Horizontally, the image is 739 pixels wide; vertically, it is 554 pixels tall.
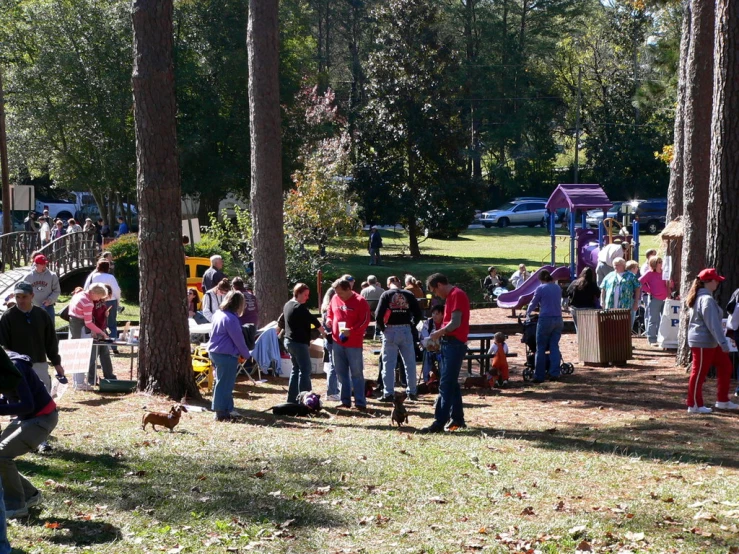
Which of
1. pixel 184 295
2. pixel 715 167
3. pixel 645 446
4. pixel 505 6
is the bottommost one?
pixel 645 446

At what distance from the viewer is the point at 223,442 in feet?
32.4

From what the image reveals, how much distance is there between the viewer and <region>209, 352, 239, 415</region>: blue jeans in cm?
1142

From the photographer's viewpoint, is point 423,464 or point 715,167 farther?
point 715,167

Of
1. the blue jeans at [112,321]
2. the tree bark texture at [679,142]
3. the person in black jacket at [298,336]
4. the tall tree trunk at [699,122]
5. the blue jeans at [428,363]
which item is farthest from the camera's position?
the tree bark texture at [679,142]

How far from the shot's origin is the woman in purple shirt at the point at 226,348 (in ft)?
37.1

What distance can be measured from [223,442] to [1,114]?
23369 millimetres

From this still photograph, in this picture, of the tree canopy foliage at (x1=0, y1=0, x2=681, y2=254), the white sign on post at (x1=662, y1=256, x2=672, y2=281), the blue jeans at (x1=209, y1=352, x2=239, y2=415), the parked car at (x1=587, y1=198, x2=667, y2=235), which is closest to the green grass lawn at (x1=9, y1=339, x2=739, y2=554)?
the blue jeans at (x1=209, y1=352, x2=239, y2=415)

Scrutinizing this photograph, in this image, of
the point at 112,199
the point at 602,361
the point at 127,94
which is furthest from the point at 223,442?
the point at 112,199

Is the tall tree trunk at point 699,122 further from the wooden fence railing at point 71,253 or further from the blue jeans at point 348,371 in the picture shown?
the wooden fence railing at point 71,253

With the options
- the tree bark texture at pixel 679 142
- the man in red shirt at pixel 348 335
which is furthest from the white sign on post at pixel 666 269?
the man in red shirt at pixel 348 335

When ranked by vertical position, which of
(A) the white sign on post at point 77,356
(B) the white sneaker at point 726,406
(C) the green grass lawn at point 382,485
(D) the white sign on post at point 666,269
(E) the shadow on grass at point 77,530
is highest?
(D) the white sign on post at point 666,269

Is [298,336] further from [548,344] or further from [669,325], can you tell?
[669,325]

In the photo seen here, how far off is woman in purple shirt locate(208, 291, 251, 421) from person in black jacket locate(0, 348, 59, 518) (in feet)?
14.4

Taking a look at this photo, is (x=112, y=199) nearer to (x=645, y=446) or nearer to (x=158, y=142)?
(x=158, y=142)
